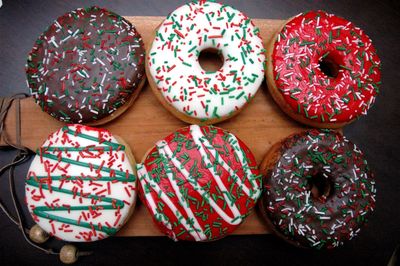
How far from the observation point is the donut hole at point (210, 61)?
6.75ft

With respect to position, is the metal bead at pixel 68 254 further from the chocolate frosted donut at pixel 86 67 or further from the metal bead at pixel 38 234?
the chocolate frosted donut at pixel 86 67

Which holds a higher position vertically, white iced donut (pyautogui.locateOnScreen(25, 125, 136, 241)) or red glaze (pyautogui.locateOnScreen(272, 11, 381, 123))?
red glaze (pyautogui.locateOnScreen(272, 11, 381, 123))

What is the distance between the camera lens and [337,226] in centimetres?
184

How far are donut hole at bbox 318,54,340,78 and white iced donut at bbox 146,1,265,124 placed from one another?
431mm

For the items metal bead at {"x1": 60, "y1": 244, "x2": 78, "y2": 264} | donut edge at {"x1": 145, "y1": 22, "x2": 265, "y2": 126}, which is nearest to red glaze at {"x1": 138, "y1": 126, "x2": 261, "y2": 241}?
donut edge at {"x1": 145, "y1": 22, "x2": 265, "y2": 126}

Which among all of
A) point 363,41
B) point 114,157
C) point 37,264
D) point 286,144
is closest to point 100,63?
point 114,157

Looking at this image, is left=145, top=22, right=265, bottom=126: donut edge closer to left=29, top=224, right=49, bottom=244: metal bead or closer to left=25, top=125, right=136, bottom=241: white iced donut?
left=25, top=125, right=136, bottom=241: white iced donut

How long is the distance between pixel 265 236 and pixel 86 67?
5.27 ft

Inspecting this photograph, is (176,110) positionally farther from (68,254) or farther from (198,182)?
(68,254)

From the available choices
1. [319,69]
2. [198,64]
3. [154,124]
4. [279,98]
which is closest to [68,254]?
[154,124]

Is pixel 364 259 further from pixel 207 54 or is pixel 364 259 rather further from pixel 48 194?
pixel 48 194

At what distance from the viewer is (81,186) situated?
1.79 meters

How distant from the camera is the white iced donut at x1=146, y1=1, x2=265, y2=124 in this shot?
5.99 feet

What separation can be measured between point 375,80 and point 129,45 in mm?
1488
